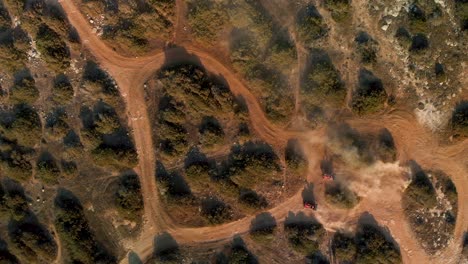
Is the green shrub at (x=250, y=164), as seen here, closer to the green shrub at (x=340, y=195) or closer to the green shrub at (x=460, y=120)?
the green shrub at (x=340, y=195)

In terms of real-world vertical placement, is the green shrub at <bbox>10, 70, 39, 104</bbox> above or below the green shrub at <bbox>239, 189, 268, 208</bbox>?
below

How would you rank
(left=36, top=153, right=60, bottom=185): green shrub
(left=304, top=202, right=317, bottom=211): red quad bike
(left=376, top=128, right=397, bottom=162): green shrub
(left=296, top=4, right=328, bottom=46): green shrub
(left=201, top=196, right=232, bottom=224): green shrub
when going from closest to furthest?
(left=376, top=128, right=397, bottom=162): green shrub < (left=296, top=4, right=328, bottom=46): green shrub < (left=304, top=202, right=317, bottom=211): red quad bike < (left=201, top=196, right=232, bottom=224): green shrub < (left=36, top=153, right=60, bottom=185): green shrub

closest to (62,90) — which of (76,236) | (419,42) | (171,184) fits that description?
(171,184)

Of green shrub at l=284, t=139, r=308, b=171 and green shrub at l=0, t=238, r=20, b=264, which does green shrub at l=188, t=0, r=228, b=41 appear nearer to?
green shrub at l=284, t=139, r=308, b=171

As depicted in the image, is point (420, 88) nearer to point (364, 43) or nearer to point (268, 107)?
point (364, 43)

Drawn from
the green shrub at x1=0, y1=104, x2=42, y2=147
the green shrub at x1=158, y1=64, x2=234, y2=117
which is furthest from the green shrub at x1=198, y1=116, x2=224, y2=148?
the green shrub at x1=0, y1=104, x2=42, y2=147

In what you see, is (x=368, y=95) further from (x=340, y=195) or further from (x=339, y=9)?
(x=340, y=195)
